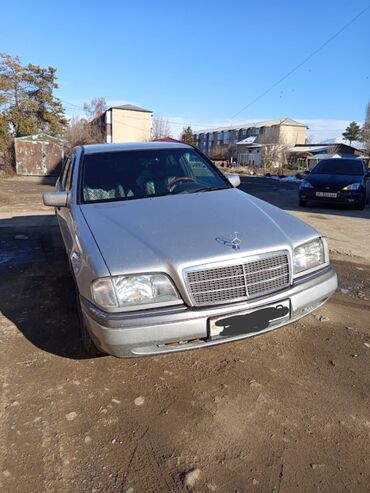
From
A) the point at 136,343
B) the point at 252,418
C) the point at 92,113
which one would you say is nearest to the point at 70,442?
the point at 136,343

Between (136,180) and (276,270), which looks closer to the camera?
(276,270)

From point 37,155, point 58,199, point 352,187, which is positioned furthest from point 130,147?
point 37,155

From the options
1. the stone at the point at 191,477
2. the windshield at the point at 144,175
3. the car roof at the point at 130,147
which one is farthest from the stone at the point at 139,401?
the car roof at the point at 130,147

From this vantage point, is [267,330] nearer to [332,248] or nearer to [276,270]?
[276,270]

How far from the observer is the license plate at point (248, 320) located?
2.51 metres

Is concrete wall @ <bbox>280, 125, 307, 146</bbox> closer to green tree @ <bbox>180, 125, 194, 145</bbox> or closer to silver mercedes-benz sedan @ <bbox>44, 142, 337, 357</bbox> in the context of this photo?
green tree @ <bbox>180, 125, 194, 145</bbox>

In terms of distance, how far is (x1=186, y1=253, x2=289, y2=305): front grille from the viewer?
8.23 ft

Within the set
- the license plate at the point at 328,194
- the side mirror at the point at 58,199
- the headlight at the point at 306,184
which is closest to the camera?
the side mirror at the point at 58,199

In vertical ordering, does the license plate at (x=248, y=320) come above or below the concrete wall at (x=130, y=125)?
below

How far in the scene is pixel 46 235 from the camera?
25.2 feet

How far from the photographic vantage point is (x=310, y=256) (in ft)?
9.84

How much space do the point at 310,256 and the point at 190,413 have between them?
4.65ft

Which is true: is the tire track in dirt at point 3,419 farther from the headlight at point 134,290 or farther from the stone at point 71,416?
the headlight at point 134,290

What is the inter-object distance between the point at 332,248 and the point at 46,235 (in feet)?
17.2
